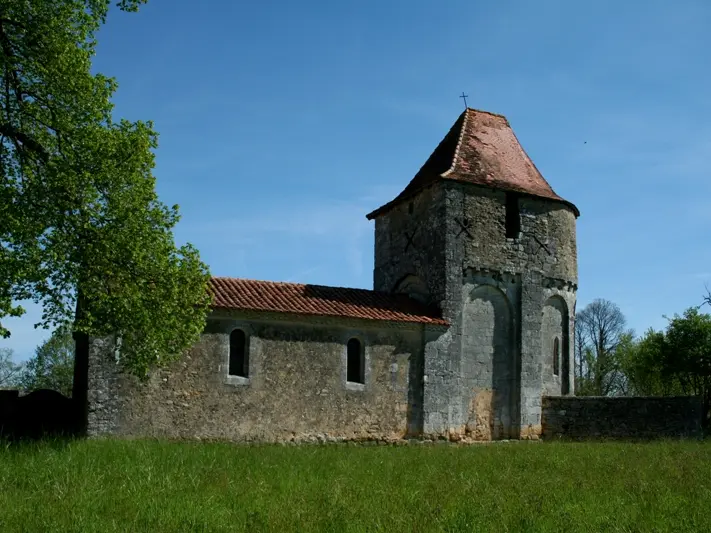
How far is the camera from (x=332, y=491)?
31.9 feet

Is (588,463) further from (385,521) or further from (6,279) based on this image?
(6,279)

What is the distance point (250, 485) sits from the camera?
10141 mm

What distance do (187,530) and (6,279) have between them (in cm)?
705

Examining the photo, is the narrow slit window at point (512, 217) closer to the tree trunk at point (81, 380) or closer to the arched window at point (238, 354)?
the arched window at point (238, 354)

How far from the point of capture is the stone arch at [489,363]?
21141 mm

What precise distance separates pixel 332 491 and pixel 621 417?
14.3m

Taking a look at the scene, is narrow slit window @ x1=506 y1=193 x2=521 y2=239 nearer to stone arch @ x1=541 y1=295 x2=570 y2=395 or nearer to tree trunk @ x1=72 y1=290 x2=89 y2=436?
stone arch @ x1=541 y1=295 x2=570 y2=395

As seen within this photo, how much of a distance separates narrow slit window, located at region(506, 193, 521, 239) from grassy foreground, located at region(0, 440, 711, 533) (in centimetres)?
938

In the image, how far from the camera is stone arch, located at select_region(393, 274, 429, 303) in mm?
22031

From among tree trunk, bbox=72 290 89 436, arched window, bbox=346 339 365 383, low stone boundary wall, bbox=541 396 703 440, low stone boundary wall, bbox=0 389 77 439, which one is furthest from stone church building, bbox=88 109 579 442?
low stone boundary wall, bbox=0 389 77 439

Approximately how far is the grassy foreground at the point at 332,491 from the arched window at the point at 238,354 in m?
3.42

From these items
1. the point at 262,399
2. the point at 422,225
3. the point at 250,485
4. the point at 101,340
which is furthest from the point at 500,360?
the point at 250,485

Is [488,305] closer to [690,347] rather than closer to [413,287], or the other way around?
[413,287]

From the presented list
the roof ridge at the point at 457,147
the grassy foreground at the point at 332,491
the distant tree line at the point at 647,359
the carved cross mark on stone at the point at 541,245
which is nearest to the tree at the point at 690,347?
the distant tree line at the point at 647,359
